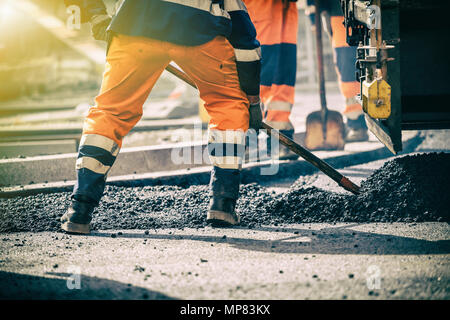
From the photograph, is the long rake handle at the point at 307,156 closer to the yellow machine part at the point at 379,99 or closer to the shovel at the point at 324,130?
the yellow machine part at the point at 379,99

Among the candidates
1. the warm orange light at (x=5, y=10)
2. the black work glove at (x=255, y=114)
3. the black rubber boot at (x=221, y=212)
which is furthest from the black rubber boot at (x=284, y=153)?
the warm orange light at (x=5, y=10)

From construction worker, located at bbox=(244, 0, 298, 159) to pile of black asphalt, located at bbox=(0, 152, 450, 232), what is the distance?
1131 mm

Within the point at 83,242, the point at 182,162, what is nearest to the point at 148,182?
the point at 182,162

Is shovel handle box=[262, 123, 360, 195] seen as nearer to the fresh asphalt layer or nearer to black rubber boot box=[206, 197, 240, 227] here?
the fresh asphalt layer

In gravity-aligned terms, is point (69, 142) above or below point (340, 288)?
above

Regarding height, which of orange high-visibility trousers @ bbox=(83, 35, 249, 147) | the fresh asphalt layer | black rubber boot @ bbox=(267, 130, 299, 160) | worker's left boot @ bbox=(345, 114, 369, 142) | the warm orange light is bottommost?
the fresh asphalt layer

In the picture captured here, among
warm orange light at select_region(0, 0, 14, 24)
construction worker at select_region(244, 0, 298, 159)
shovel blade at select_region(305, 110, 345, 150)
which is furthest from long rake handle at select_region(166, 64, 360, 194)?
warm orange light at select_region(0, 0, 14, 24)

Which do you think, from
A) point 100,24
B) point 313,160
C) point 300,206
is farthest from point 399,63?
point 100,24

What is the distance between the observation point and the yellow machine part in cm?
278

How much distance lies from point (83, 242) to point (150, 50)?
1.06 metres

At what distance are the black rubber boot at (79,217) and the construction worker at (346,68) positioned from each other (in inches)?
126

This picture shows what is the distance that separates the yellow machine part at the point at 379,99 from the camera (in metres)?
2.78

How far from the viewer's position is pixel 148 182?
4043 millimetres
